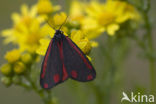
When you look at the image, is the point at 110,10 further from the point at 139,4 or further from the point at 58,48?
the point at 58,48

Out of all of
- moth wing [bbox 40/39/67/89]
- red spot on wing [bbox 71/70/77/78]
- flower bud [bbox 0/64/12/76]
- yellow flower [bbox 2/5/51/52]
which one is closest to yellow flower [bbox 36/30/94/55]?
moth wing [bbox 40/39/67/89]

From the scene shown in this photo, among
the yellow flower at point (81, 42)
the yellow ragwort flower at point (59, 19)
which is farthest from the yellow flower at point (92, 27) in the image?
the yellow flower at point (81, 42)

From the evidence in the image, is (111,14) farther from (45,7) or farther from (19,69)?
(19,69)

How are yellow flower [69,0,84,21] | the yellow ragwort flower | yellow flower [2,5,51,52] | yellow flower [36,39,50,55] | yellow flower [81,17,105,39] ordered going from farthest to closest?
yellow flower [69,0,84,21]
yellow flower [2,5,51,52]
yellow flower [81,17,105,39]
the yellow ragwort flower
yellow flower [36,39,50,55]

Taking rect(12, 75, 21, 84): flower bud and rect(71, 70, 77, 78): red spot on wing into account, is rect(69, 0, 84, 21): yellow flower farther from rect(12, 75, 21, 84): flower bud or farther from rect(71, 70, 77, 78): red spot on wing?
rect(71, 70, 77, 78): red spot on wing

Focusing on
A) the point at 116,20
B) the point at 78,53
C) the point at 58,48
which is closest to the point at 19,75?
the point at 58,48

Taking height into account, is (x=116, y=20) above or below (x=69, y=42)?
above
